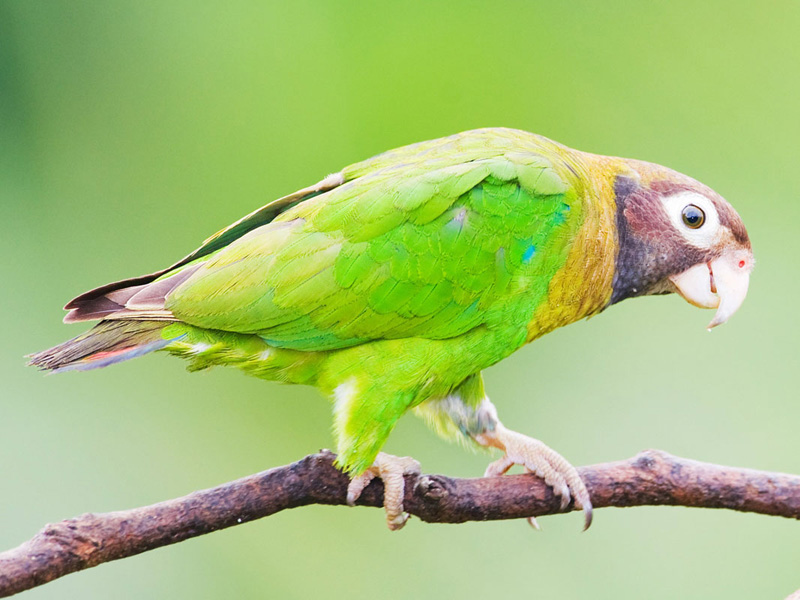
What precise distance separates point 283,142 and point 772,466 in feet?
10.1

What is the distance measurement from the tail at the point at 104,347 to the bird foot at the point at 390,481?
0.82 m

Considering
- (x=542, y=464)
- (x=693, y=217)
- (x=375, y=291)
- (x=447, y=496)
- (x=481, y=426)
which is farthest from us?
(x=481, y=426)

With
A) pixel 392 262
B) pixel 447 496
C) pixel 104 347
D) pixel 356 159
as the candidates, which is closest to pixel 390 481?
pixel 447 496

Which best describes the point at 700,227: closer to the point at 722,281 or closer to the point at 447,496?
the point at 722,281

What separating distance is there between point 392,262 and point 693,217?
1.29 metres

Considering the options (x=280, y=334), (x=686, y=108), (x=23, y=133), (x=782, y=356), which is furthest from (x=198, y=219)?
(x=782, y=356)

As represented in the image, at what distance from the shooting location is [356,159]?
447 cm

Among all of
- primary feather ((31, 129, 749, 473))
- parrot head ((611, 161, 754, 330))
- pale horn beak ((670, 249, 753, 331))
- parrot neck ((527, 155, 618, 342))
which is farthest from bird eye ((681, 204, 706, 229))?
primary feather ((31, 129, 749, 473))

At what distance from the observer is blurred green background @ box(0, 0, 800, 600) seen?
427 cm

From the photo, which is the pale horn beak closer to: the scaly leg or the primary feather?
the primary feather

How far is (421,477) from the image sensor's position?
2.76 m

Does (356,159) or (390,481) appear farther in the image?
(356,159)

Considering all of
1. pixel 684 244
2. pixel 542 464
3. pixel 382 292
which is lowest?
pixel 542 464

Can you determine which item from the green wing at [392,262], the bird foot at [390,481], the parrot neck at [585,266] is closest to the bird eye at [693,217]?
the parrot neck at [585,266]
